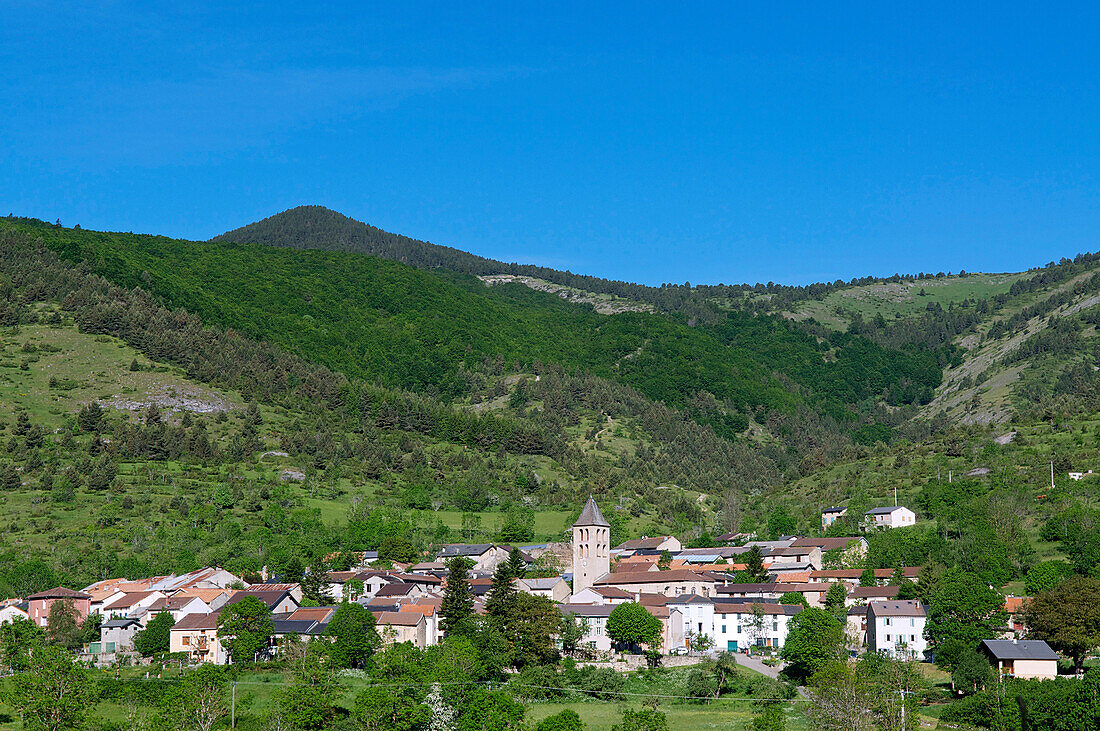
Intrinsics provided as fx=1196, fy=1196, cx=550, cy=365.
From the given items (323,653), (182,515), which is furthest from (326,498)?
(323,653)

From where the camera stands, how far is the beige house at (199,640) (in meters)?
86.1

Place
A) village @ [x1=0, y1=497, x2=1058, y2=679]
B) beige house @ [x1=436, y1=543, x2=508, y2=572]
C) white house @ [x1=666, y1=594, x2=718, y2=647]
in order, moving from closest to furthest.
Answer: village @ [x1=0, y1=497, x2=1058, y2=679]
white house @ [x1=666, y1=594, x2=718, y2=647]
beige house @ [x1=436, y1=543, x2=508, y2=572]

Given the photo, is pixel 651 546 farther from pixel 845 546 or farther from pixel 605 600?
pixel 605 600

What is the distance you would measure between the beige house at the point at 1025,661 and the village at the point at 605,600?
2.4 inches

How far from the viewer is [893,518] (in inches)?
4670

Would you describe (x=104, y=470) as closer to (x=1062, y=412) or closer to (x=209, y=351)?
(x=209, y=351)

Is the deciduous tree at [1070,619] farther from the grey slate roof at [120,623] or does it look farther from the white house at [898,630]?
the grey slate roof at [120,623]

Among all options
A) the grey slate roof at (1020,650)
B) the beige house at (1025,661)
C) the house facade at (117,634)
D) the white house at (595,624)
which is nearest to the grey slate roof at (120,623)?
the house facade at (117,634)

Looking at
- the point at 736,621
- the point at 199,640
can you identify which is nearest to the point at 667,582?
the point at 736,621

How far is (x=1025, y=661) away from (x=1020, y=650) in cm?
81

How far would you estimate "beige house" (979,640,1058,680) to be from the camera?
71062 millimetres

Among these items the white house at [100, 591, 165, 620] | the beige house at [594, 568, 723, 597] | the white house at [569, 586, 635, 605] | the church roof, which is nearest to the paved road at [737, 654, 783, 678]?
the beige house at [594, 568, 723, 597]

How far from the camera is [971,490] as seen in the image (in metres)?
121

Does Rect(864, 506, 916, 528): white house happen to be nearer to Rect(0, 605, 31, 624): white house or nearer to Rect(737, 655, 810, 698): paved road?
Rect(737, 655, 810, 698): paved road
